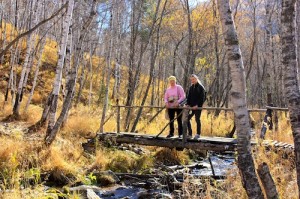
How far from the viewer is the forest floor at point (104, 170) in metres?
5.58

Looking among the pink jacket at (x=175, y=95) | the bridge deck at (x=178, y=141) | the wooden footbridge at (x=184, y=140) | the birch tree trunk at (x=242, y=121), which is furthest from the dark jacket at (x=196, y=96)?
the birch tree trunk at (x=242, y=121)

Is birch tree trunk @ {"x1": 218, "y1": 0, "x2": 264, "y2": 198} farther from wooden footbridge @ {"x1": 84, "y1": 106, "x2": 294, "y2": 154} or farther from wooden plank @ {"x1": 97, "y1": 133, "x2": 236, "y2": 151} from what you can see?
wooden plank @ {"x1": 97, "y1": 133, "x2": 236, "y2": 151}

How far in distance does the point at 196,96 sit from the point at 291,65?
19.9 ft

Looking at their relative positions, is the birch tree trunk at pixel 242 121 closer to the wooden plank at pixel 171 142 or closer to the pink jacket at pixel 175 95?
the wooden plank at pixel 171 142

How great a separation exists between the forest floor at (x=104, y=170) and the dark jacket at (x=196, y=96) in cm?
178

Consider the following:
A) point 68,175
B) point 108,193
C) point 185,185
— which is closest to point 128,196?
point 108,193

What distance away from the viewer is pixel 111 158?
9.58 m

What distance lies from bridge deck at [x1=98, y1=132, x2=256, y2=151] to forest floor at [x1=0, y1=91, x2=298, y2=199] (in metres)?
0.39

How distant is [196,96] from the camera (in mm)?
9828

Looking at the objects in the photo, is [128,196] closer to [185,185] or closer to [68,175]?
[68,175]

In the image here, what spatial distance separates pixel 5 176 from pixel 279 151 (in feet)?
17.3

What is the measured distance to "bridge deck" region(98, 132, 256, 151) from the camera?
349 inches

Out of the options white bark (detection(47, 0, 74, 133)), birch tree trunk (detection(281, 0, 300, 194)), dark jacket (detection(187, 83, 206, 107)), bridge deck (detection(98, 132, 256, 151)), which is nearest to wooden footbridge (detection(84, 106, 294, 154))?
bridge deck (detection(98, 132, 256, 151))

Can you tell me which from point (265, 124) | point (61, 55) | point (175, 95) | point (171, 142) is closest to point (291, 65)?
point (265, 124)
